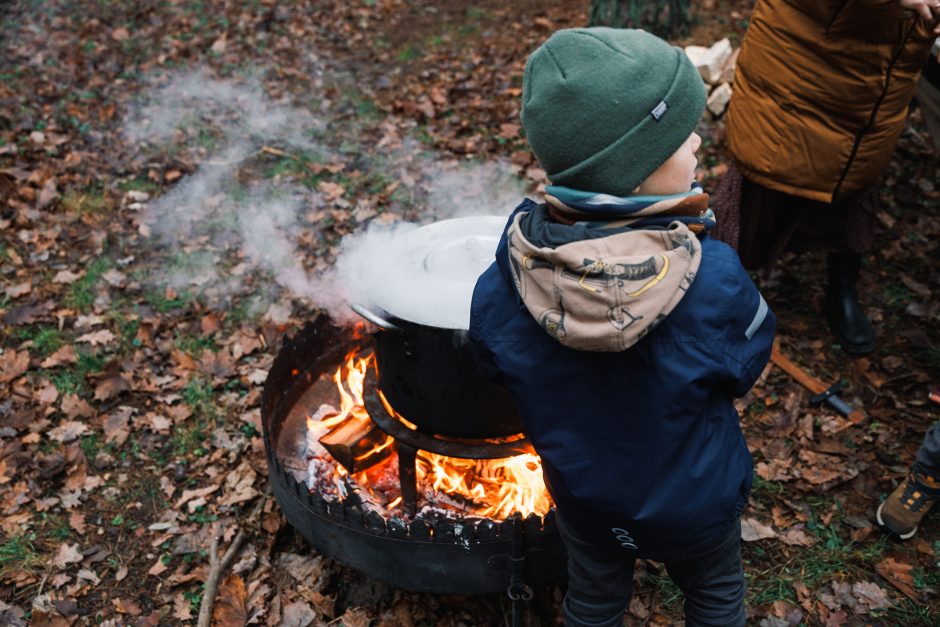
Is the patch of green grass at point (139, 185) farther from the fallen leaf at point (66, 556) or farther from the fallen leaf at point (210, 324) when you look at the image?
the fallen leaf at point (66, 556)

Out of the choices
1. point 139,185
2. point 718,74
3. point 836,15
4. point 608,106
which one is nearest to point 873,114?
point 836,15

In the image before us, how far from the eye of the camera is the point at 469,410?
2.85 meters

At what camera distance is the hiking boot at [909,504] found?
327cm

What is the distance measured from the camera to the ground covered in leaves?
3373 mm

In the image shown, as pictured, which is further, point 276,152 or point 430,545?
point 276,152

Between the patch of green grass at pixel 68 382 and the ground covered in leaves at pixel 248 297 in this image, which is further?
the patch of green grass at pixel 68 382

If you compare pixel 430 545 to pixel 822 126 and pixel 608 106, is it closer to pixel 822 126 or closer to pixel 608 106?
pixel 608 106

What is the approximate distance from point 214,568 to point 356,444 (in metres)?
0.95

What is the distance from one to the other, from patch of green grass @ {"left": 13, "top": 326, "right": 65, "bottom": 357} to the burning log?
2.40 metres

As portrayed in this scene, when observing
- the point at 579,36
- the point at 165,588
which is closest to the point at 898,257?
the point at 579,36

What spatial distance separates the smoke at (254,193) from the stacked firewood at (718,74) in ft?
6.26

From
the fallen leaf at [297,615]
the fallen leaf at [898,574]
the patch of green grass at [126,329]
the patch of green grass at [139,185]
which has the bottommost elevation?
the patch of green grass at [126,329]

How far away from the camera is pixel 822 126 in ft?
12.3

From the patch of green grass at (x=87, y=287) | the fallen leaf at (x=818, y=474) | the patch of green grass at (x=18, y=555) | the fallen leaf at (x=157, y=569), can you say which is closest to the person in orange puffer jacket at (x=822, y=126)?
the fallen leaf at (x=818, y=474)
